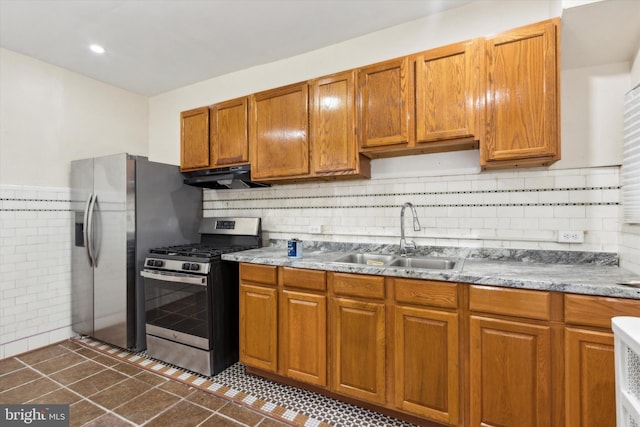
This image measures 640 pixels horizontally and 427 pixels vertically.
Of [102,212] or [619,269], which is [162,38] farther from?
[619,269]

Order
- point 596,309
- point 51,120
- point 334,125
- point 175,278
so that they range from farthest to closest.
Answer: point 51,120
point 175,278
point 334,125
point 596,309

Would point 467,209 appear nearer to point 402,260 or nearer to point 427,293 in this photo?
point 402,260

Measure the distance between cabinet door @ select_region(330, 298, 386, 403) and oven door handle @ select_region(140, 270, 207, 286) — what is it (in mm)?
1092

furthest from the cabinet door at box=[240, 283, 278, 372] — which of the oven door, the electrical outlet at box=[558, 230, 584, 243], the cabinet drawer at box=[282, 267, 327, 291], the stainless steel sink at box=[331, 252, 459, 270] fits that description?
the electrical outlet at box=[558, 230, 584, 243]

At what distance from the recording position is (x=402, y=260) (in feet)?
7.57

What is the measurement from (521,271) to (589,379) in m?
0.55

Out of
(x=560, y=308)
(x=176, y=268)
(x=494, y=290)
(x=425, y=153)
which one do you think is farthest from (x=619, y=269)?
(x=176, y=268)

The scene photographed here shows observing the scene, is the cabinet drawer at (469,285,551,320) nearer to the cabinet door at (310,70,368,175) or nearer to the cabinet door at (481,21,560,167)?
the cabinet door at (481,21,560,167)

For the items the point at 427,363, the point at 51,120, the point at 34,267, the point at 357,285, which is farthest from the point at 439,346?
the point at 51,120

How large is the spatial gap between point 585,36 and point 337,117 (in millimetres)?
1569

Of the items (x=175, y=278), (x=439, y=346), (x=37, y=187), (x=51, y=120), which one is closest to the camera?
(x=439, y=346)

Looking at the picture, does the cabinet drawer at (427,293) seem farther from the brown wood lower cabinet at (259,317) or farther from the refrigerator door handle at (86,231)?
the refrigerator door handle at (86,231)

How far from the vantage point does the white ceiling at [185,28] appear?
2.24m

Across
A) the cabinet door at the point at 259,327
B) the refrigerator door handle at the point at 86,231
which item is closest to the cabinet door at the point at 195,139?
the refrigerator door handle at the point at 86,231
